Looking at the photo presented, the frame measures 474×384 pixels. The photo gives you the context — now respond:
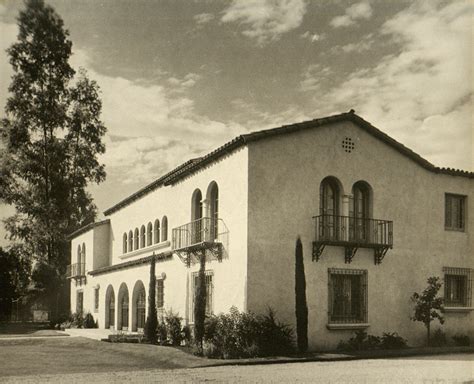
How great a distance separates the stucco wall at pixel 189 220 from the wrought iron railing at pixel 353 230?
9.14 ft

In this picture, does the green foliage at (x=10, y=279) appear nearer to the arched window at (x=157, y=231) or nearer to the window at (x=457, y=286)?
the arched window at (x=157, y=231)

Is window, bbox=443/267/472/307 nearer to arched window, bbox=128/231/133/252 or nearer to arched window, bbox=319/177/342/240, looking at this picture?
arched window, bbox=319/177/342/240

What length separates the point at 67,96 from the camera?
39594 mm

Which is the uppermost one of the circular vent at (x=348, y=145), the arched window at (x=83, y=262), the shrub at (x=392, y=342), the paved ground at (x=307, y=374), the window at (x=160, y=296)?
the circular vent at (x=348, y=145)

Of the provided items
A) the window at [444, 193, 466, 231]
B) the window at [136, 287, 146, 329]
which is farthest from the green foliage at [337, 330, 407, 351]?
the window at [136, 287, 146, 329]

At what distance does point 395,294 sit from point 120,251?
64.0 feet

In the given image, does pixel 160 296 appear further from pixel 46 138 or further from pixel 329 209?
pixel 46 138

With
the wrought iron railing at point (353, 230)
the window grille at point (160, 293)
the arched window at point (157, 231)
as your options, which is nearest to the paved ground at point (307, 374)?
the wrought iron railing at point (353, 230)

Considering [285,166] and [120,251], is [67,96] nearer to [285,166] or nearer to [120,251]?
[120,251]

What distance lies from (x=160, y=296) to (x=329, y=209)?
9800 mm

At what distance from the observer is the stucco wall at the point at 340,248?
67.6ft

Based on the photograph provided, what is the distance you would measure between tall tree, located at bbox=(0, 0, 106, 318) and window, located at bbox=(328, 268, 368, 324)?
22.5 meters

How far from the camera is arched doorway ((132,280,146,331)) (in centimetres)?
3097

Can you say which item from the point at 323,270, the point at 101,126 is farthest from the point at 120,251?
the point at 323,270
